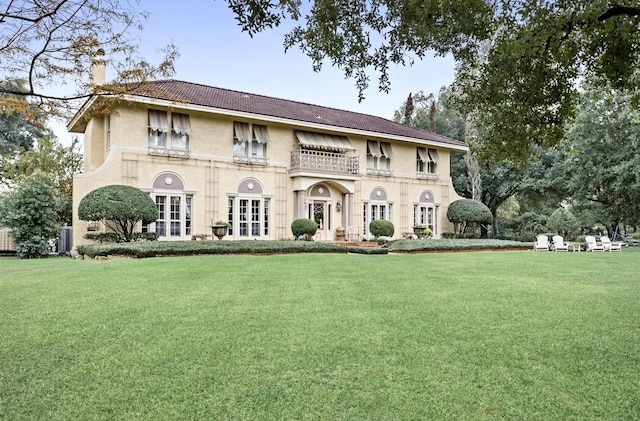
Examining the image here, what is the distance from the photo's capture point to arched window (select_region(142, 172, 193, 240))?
75.3ft

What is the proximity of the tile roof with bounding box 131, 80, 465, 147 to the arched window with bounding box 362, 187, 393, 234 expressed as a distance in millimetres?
4153

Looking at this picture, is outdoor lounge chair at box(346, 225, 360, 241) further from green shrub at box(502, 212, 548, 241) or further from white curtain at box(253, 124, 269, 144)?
green shrub at box(502, 212, 548, 241)

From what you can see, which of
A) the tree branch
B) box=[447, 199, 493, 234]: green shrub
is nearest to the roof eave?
box=[447, 199, 493, 234]: green shrub

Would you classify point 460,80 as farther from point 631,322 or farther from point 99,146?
point 99,146

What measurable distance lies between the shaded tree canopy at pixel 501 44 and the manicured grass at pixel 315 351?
11.3 ft

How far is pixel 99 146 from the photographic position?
24391mm

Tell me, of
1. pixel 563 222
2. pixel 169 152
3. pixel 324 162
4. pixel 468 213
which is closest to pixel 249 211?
pixel 169 152

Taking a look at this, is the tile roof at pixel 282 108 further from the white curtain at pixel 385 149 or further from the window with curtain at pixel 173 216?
the window with curtain at pixel 173 216

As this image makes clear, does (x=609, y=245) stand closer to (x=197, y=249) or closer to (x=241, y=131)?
(x=241, y=131)

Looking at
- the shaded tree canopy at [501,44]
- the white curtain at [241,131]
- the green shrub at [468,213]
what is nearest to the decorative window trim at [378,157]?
the green shrub at [468,213]

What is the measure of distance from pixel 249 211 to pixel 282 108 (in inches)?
295

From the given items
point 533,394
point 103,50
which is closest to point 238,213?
point 103,50

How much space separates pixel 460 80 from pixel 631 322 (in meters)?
5.09

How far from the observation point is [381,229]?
27672 millimetres
